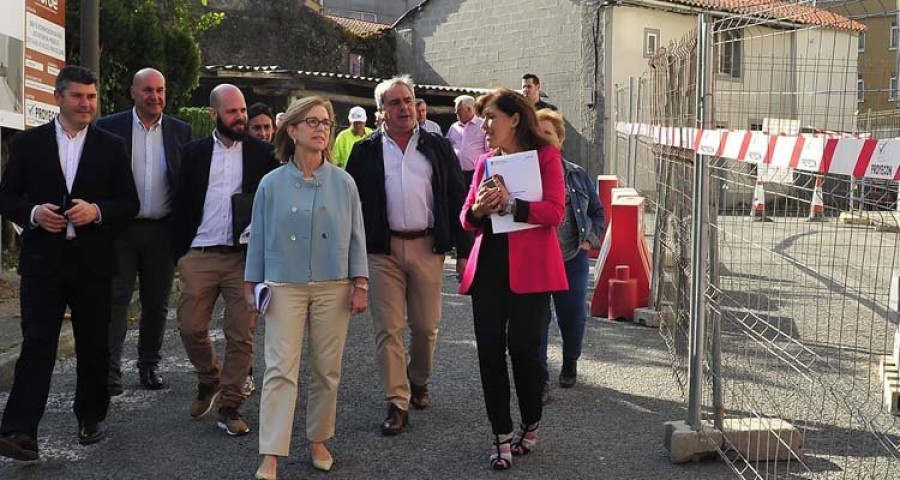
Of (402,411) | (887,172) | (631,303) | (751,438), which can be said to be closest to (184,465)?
(402,411)

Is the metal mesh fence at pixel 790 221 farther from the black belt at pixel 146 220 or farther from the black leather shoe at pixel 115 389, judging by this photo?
the black leather shoe at pixel 115 389

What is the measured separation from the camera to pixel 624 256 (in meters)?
Answer: 9.28

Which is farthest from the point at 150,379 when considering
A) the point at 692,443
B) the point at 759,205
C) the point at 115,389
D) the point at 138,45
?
the point at 138,45

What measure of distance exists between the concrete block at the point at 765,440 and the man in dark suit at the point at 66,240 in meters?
3.33

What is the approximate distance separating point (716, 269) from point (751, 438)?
85 centimetres

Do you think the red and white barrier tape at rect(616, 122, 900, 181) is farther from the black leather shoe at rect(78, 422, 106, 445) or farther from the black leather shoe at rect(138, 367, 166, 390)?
the black leather shoe at rect(138, 367, 166, 390)

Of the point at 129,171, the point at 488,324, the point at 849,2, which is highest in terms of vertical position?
the point at 849,2

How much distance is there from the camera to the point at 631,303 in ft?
29.6

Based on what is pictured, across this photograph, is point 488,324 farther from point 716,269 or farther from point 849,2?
point 849,2

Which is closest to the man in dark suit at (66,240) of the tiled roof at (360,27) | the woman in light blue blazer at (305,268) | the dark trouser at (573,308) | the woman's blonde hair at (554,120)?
the woman in light blue blazer at (305,268)

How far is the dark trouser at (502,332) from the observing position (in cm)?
495

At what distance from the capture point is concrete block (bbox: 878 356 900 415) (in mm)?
5125


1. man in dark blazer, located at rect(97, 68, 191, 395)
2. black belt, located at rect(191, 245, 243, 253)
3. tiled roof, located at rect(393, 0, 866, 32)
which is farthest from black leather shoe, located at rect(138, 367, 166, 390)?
tiled roof, located at rect(393, 0, 866, 32)

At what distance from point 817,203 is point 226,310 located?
3.27 metres
